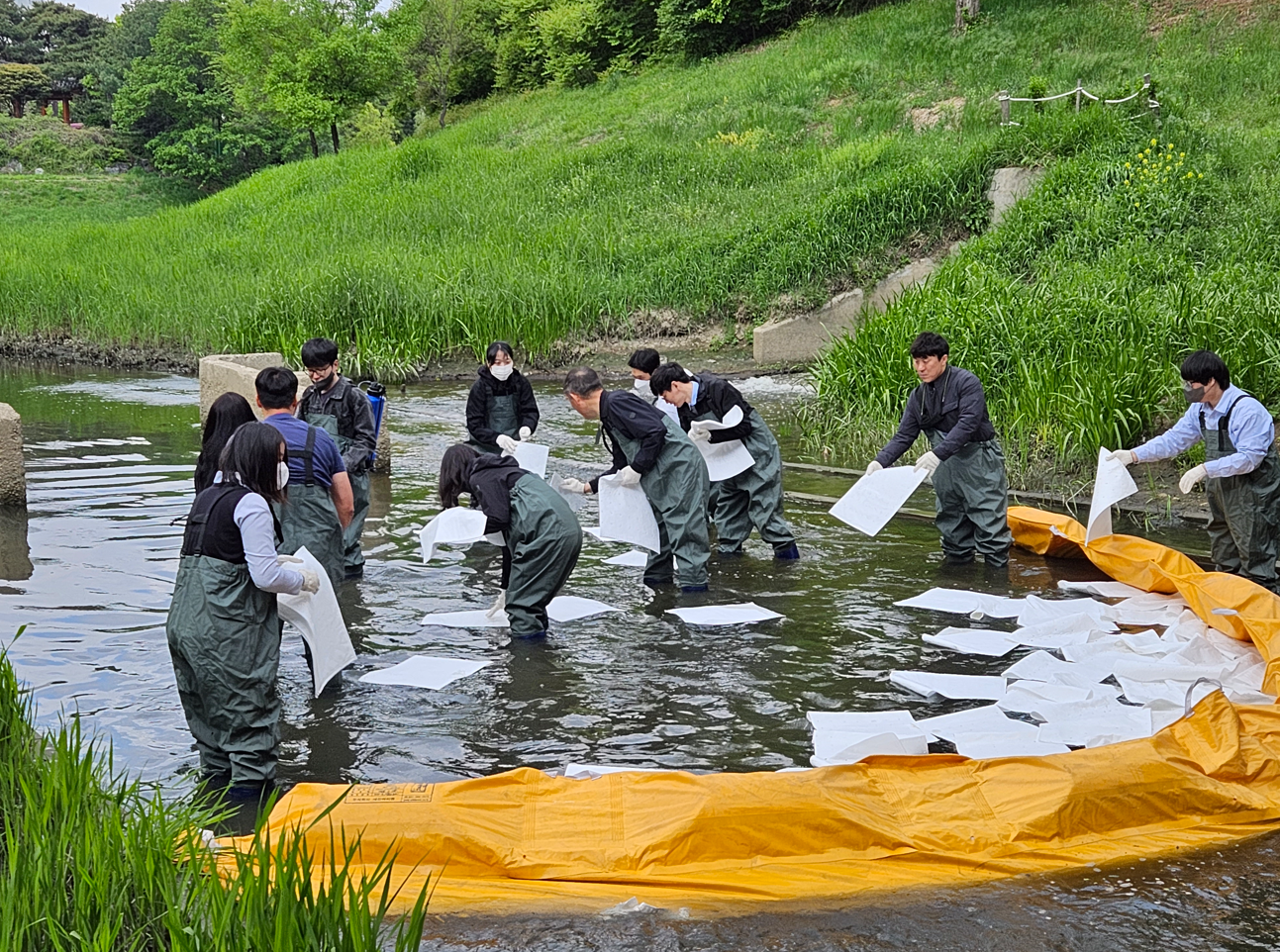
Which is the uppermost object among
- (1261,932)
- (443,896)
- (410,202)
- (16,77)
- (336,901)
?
(16,77)

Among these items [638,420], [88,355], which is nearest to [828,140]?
[88,355]

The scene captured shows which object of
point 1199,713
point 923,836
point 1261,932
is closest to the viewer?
point 1261,932

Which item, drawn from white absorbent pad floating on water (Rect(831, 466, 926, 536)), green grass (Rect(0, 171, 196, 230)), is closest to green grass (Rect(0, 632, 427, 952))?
white absorbent pad floating on water (Rect(831, 466, 926, 536))

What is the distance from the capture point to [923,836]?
4.29 meters

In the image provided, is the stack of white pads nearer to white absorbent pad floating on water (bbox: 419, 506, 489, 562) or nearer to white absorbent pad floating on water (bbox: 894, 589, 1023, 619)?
white absorbent pad floating on water (bbox: 894, 589, 1023, 619)

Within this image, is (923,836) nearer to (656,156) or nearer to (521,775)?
(521,775)

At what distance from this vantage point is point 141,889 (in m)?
3.10

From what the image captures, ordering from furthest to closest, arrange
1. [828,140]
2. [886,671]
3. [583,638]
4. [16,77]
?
[16,77], [828,140], [583,638], [886,671]

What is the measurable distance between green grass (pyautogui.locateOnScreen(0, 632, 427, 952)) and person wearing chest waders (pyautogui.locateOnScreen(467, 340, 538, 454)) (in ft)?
19.4

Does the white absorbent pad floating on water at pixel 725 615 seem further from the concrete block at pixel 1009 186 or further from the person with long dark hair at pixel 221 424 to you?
the concrete block at pixel 1009 186

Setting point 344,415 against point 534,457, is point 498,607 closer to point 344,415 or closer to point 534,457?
point 534,457

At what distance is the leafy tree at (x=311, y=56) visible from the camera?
138 feet

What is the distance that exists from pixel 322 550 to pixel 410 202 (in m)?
22.3

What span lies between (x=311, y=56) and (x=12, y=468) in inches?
1385
